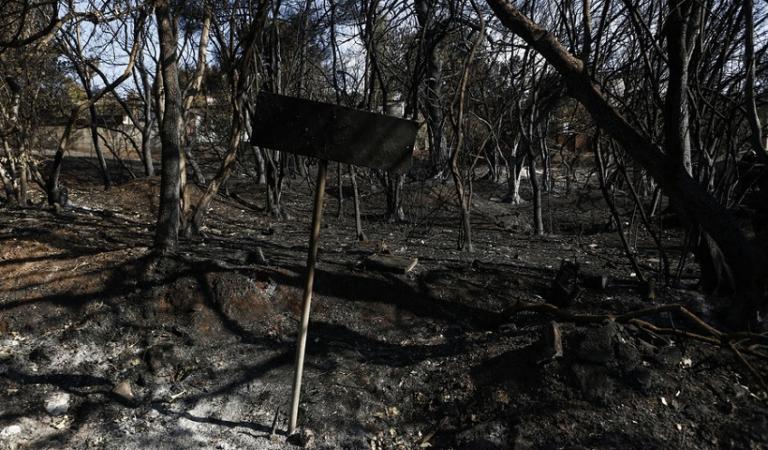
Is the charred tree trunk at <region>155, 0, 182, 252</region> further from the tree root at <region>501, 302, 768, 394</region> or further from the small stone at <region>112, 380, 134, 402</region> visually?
the tree root at <region>501, 302, 768, 394</region>

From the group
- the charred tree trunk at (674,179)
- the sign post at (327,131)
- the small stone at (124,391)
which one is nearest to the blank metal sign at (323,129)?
the sign post at (327,131)

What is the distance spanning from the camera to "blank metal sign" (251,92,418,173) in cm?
309

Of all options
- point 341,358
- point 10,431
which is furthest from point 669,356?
point 10,431

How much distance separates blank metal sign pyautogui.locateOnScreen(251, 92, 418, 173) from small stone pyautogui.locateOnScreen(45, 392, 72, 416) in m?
2.13

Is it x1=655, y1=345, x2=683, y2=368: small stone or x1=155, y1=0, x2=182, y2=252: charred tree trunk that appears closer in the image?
x1=655, y1=345, x2=683, y2=368: small stone

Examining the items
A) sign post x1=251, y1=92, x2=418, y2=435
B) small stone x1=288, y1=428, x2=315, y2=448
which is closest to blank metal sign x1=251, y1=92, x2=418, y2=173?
sign post x1=251, y1=92, x2=418, y2=435

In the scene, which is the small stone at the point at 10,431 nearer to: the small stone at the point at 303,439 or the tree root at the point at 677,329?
the small stone at the point at 303,439

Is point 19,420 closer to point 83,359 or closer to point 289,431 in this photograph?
point 83,359

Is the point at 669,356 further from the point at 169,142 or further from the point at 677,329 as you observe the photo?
the point at 169,142

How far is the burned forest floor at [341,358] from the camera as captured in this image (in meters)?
3.37

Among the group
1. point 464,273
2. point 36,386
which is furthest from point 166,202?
point 464,273

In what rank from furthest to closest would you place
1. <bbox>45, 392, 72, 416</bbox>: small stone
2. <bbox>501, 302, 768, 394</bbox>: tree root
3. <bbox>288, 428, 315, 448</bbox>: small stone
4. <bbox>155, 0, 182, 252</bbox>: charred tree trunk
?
<bbox>155, 0, 182, 252</bbox>: charred tree trunk < <bbox>45, 392, 72, 416</bbox>: small stone < <bbox>288, 428, 315, 448</bbox>: small stone < <bbox>501, 302, 768, 394</bbox>: tree root

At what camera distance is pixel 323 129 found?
3.11m

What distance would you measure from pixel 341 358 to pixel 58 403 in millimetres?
1828
